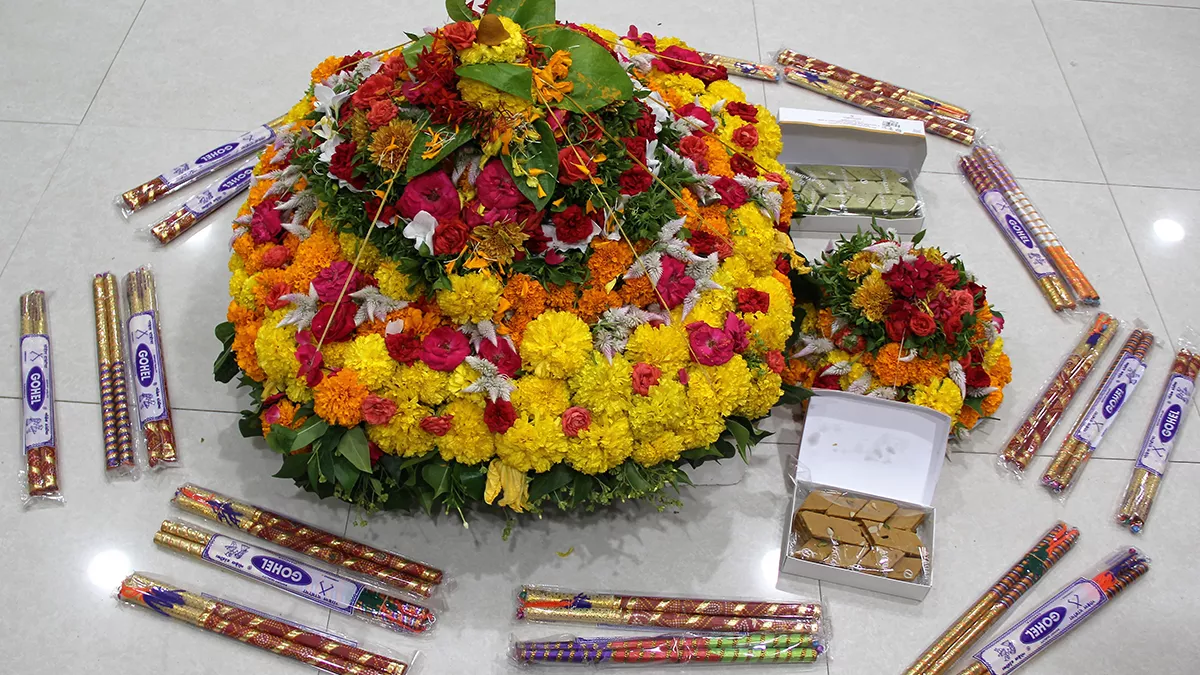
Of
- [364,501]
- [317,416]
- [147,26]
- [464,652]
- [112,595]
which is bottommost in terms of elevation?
[464,652]

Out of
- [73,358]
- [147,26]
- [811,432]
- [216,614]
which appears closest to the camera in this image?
[216,614]

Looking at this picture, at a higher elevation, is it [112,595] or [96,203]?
[96,203]

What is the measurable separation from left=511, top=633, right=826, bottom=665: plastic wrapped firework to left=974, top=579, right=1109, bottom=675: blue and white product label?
0.42 metres

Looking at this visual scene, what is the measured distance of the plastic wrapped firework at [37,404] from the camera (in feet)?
7.22

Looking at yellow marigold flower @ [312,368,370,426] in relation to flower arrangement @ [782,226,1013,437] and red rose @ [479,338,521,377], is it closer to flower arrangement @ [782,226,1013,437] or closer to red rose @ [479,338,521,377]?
red rose @ [479,338,521,377]

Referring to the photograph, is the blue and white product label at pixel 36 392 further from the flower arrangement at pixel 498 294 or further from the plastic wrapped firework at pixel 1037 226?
the plastic wrapped firework at pixel 1037 226

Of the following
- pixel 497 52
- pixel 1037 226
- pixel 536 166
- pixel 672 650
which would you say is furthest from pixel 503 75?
pixel 1037 226

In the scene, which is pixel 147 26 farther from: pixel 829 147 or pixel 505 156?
pixel 829 147

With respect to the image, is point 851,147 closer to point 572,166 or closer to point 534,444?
point 572,166

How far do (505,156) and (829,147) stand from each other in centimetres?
151

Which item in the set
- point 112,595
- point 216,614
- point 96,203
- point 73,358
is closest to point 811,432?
point 216,614

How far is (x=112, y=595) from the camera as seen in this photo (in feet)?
6.82

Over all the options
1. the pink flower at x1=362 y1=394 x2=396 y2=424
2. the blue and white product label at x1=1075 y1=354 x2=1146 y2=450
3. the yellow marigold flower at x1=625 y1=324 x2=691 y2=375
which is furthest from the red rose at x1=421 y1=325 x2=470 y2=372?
the blue and white product label at x1=1075 y1=354 x2=1146 y2=450

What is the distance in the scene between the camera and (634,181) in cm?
189
